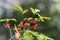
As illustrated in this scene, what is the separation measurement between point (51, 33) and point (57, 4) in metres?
0.28

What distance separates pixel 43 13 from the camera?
7.13ft

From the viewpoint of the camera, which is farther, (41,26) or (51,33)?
(41,26)

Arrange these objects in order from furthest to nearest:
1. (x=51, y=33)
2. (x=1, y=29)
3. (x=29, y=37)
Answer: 1. (x=1, y=29)
2. (x=51, y=33)
3. (x=29, y=37)

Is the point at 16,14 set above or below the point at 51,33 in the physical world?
above

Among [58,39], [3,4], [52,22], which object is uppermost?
[3,4]

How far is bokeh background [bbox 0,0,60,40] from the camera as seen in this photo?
2.08 metres

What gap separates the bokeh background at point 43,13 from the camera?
2.08 m

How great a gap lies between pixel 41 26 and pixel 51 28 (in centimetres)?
10

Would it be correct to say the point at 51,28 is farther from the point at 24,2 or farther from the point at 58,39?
the point at 24,2

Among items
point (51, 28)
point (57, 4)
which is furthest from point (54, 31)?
point (57, 4)

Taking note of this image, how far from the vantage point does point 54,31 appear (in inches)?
83.1

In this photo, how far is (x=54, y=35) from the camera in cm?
204

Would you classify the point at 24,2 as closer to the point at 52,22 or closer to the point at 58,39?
the point at 52,22

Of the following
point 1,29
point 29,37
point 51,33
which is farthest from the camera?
point 1,29
